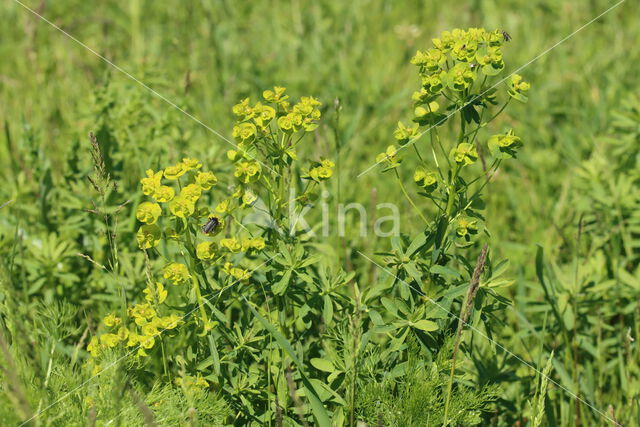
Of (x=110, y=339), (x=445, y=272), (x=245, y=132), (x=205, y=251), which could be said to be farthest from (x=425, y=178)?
(x=110, y=339)

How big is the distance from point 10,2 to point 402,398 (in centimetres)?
431

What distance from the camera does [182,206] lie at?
1779 millimetres

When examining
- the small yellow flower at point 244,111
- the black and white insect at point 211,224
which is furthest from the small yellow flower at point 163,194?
the small yellow flower at point 244,111

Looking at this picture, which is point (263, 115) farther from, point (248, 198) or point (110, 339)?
point (110, 339)

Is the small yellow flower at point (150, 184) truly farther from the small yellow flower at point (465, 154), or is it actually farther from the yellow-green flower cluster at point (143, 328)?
the small yellow flower at point (465, 154)

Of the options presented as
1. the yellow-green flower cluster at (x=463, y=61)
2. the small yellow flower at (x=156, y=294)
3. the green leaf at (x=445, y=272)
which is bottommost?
the small yellow flower at (x=156, y=294)

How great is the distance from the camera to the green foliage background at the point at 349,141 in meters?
2.43

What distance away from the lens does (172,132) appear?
304 centimetres

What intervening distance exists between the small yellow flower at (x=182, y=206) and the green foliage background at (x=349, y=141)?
236 mm

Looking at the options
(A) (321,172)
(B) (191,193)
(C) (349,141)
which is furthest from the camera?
(C) (349,141)

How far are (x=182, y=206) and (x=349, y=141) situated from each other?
84.5 inches

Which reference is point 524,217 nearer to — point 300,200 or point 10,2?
point 300,200

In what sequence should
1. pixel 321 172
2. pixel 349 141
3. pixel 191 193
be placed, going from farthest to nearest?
pixel 349 141, pixel 321 172, pixel 191 193

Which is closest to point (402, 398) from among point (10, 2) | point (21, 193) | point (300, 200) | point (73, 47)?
point (300, 200)
